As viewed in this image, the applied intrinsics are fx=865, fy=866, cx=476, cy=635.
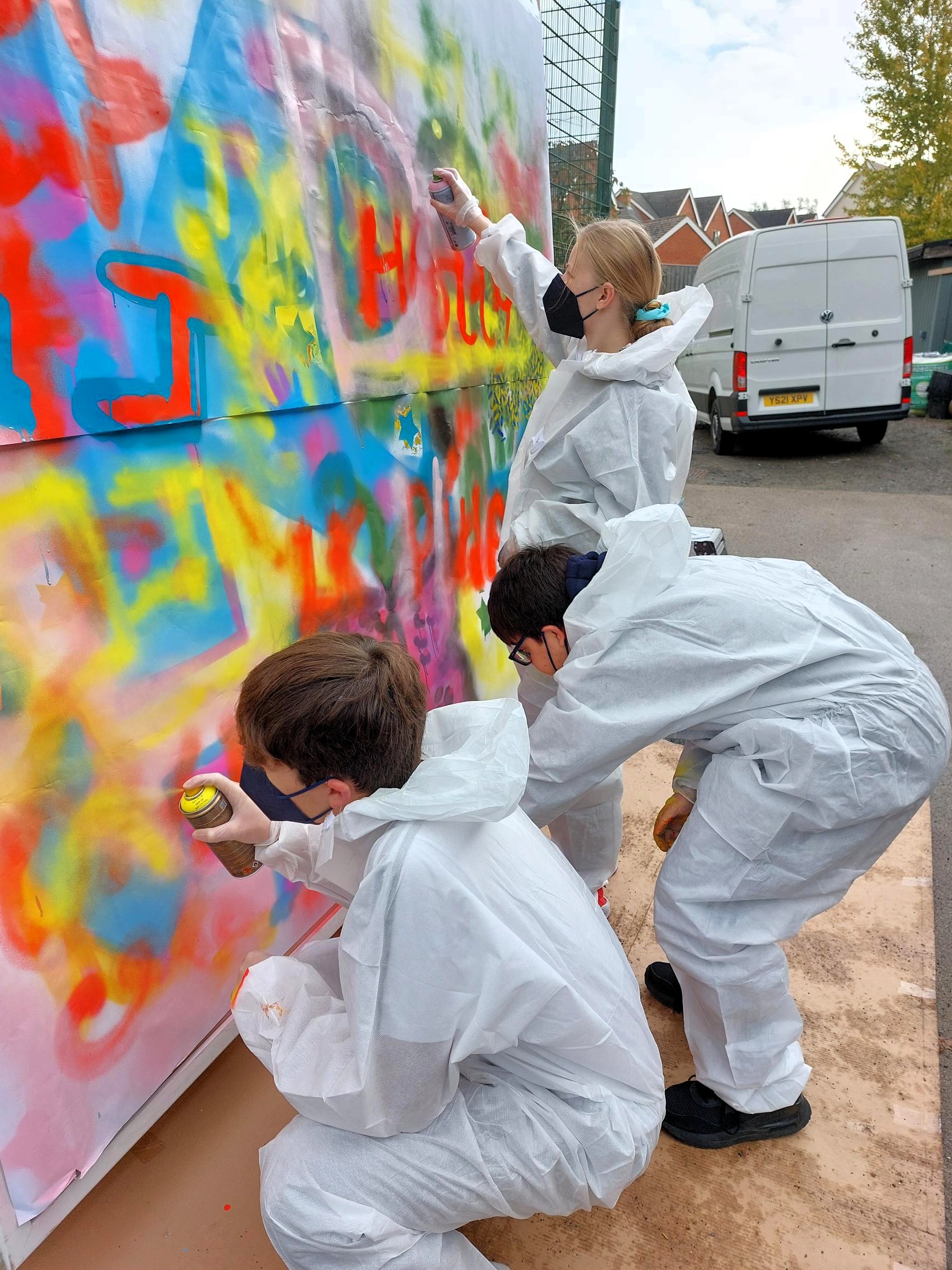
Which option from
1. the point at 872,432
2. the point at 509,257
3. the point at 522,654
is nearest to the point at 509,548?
the point at 522,654

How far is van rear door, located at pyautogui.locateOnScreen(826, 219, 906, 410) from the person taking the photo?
8414 millimetres

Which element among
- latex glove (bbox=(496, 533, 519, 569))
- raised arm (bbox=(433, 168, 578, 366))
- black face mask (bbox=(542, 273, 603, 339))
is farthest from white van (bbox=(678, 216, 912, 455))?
latex glove (bbox=(496, 533, 519, 569))

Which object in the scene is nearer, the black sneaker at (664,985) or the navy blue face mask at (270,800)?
the navy blue face mask at (270,800)

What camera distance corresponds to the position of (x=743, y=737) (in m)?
1.79

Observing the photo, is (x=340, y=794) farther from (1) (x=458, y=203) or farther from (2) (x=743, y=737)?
(1) (x=458, y=203)

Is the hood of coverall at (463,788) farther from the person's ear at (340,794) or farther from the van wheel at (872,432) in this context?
the van wheel at (872,432)

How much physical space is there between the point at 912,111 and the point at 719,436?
440 inches

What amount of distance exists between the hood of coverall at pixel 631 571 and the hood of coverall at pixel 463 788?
0.36 meters

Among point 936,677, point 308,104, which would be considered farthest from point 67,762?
point 936,677

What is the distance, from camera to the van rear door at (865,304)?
27.6 ft

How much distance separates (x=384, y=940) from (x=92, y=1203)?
1094 millimetres

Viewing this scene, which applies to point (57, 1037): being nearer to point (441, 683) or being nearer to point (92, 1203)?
point (92, 1203)

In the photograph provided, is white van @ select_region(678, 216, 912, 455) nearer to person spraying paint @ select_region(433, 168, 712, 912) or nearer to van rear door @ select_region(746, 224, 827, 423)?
van rear door @ select_region(746, 224, 827, 423)

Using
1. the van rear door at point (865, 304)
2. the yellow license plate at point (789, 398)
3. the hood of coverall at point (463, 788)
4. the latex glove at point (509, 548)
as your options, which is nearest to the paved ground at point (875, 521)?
the yellow license plate at point (789, 398)
